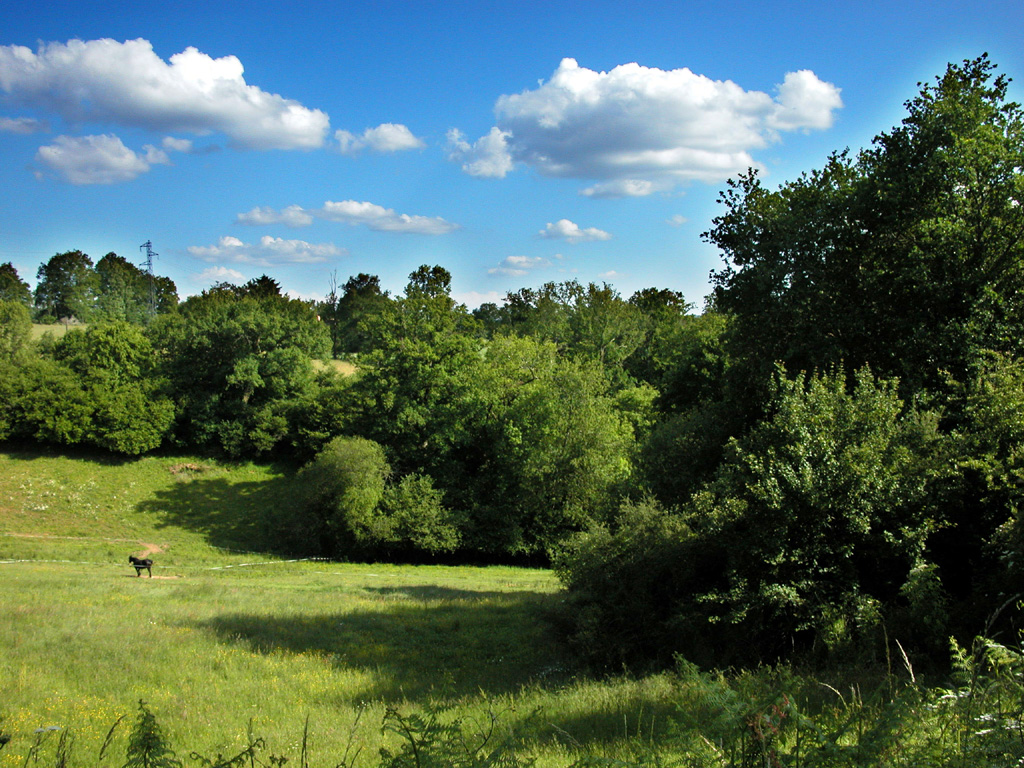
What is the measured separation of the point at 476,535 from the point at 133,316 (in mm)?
70546

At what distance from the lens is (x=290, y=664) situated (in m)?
12.6

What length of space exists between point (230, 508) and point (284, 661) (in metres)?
38.5

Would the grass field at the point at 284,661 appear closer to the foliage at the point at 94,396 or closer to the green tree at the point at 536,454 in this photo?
the green tree at the point at 536,454

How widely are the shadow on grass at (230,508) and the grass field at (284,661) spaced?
38.7 ft

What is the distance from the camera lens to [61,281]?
4304 inches

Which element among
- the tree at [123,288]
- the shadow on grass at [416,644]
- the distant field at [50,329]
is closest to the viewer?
the shadow on grass at [416,644]

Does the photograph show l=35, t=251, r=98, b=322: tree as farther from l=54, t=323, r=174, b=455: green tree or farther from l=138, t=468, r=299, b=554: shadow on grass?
l=138, t=468, r=299, b=554: shadow on grass

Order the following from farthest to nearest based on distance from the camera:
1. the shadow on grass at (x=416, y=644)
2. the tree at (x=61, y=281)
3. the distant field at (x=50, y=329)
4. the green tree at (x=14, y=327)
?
the tree at (x=61, y=281) → the distant field at (x=50, y=329) → the green tree at (x=14, y=327) → the shadow on grass at (x=416, y=644)

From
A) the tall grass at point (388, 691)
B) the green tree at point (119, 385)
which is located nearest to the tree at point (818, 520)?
the tall grass at point (388, 691)

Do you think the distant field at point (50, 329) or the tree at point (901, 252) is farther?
the distant field at point (50, 329)

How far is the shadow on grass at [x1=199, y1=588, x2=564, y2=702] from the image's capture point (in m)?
12.0

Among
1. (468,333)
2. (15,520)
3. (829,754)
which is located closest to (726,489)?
(829,754)

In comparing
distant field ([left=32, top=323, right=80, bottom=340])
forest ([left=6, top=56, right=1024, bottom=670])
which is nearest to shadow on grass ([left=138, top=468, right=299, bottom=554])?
forest ([left=6, top=56, right=1024, bottom=670])

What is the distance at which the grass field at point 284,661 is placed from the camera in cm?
835
